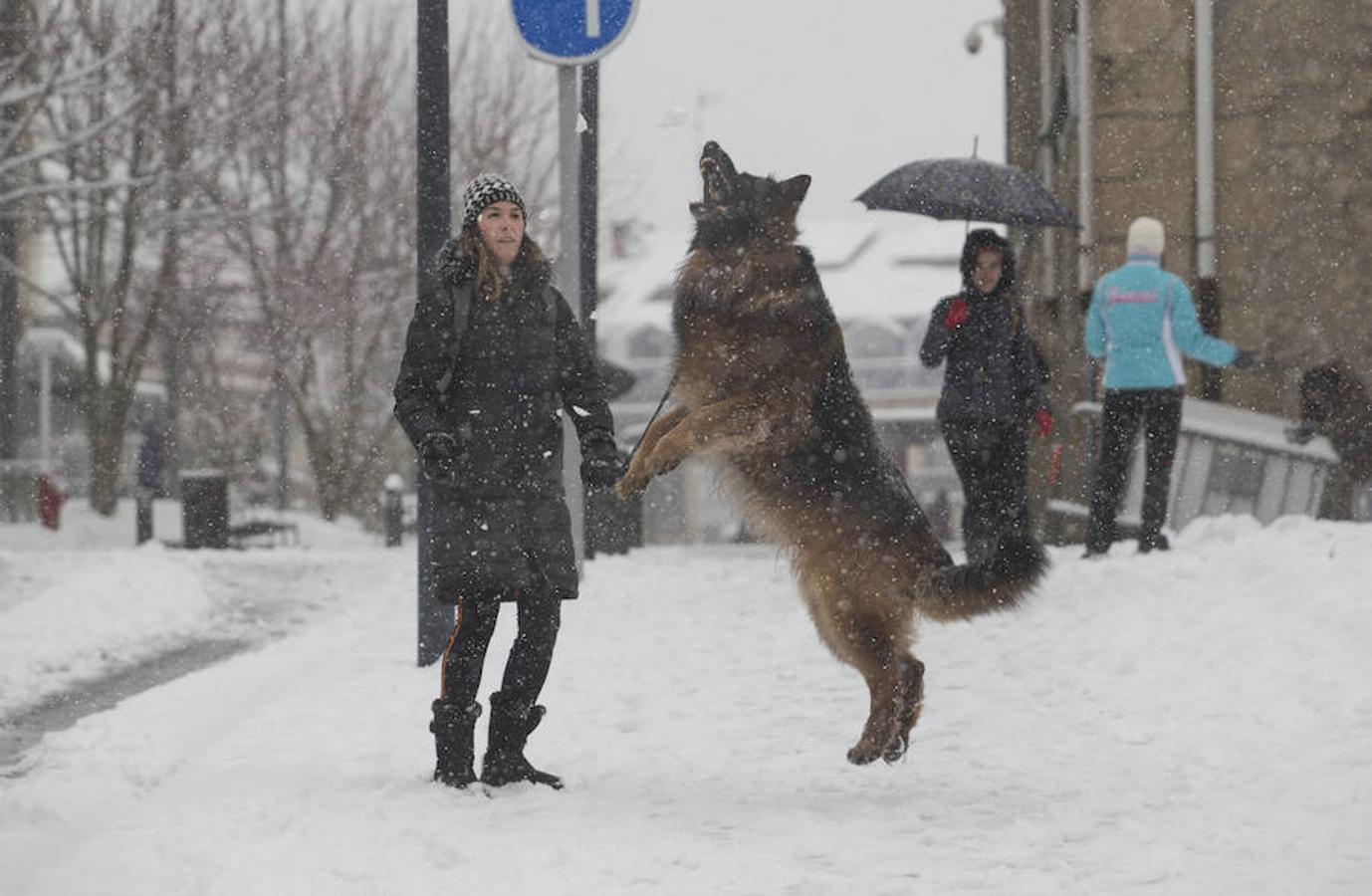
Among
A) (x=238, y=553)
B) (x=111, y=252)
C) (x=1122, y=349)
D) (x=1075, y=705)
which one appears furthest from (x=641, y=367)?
(x=1075, y=705)

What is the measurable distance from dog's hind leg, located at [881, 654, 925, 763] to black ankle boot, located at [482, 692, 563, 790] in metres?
1.08

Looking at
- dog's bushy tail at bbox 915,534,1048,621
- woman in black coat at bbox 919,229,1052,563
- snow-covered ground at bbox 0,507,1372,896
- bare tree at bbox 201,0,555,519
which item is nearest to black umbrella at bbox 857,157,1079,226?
woman in black coat at bbox 919,229,1052,563

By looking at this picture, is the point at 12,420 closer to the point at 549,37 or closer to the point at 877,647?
the point at 549,37

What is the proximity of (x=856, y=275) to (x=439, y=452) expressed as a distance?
4777cm

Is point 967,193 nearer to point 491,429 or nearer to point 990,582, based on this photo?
point 990,582

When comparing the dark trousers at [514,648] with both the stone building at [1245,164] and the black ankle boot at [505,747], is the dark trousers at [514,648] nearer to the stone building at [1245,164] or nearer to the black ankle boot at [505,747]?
the black ankle boot at [505,747]

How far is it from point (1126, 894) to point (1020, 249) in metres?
13.3

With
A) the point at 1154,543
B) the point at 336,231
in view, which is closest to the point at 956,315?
the point at 1154,543

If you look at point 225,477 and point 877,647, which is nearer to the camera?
point 877,647

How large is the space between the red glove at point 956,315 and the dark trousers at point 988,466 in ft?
1.70

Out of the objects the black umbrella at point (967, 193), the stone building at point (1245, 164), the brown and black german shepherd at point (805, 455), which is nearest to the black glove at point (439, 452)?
the brown and black german shepherd at point (805, 455)

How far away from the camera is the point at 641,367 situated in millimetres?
47906

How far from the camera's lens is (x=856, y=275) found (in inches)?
2039

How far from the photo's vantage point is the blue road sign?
7.87m
